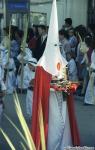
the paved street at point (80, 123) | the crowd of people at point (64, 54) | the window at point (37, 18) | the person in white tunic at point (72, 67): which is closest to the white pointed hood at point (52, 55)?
the paved street at point (80, 123)

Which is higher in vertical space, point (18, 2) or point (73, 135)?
point (18, 2)

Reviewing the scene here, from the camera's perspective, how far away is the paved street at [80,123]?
754 cm

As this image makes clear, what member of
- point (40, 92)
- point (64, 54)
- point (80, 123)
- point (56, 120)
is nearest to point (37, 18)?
point (64, 54)

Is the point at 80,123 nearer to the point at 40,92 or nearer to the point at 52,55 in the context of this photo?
the point at 40,92

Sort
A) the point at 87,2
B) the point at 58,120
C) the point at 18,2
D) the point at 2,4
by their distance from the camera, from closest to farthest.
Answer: the point at 58,120, the point at 18,2, the point at 2,4, the point at 87,2

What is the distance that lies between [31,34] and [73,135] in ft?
25.9

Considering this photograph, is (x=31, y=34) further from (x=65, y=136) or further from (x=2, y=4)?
(x=65, y=136)

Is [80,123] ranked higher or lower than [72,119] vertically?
lower

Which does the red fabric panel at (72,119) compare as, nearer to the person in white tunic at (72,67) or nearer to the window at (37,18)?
the person in white tunic at (72,67)

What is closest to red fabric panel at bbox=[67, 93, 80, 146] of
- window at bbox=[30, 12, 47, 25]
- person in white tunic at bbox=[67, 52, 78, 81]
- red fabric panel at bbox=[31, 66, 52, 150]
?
red fabric panel at bbox=[31, 66, 52, 150]

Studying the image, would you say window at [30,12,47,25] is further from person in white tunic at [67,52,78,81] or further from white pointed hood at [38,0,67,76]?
white pointed hood at [38,0,67,76]

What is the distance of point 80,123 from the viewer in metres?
9.20

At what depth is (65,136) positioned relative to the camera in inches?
249

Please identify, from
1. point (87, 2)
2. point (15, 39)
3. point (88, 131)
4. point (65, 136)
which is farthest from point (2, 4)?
point (65, 136)
